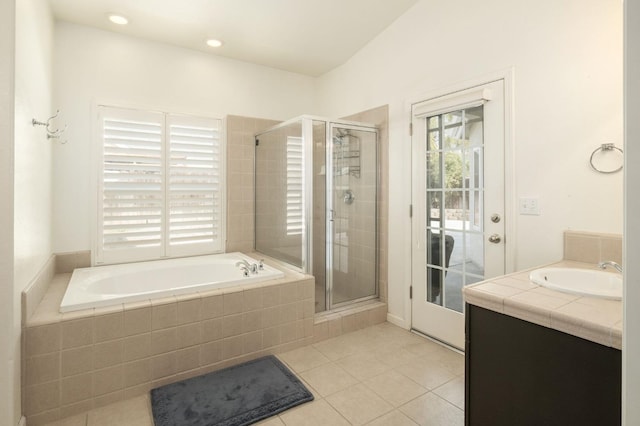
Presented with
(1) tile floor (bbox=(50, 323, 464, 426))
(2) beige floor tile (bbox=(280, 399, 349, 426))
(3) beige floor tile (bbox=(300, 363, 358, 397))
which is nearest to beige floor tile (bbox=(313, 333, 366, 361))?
(1) tile floor (bbox=(50, 323, 464, 426))

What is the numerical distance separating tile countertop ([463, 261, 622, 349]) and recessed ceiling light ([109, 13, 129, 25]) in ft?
10.6

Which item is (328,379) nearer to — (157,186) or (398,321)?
(398,321)

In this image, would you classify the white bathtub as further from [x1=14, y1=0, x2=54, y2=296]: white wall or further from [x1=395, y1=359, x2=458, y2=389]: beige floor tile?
[x1=395, y1=359, x2=458, y2=389]: beige floor tile

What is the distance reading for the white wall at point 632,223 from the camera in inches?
Result: 22.8

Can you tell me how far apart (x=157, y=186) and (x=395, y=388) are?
266cm

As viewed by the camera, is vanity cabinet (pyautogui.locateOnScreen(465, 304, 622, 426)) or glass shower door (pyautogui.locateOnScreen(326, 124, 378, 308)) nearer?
vanity cabinet (pyautogui.locateOnScreen(465, 304, 622, 426))

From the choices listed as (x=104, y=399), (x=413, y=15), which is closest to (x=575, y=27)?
(x=413, y=15)

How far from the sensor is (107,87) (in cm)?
292

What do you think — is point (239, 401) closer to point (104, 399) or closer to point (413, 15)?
point (104, 399)

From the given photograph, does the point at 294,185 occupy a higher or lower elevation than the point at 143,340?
higher

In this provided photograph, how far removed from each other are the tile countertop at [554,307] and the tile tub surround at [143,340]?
1543 millimetres

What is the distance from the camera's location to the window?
2945 mm

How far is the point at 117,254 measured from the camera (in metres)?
2.99

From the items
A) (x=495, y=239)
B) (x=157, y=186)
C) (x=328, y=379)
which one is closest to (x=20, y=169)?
(x=157, y=186)
